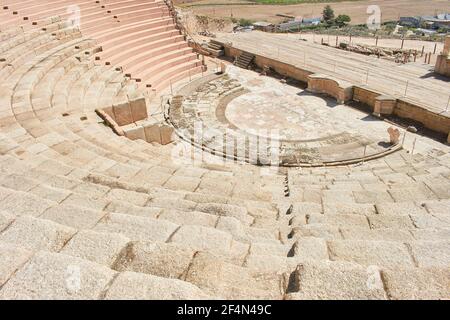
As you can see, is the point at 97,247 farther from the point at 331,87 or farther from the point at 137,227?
the point at 331,87

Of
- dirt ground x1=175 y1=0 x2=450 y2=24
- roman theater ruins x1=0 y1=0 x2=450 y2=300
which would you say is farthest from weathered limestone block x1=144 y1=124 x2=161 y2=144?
dirt ground x1=175 y1=0 x2=450 y2=24

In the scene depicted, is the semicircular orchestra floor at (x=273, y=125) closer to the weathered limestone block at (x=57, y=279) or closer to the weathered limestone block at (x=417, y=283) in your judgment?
the weathered limestone block at (x=417, y=283)

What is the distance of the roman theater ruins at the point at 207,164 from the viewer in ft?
9.27

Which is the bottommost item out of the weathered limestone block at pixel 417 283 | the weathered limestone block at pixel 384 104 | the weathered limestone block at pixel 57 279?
the weathered limestone block at pixel 384 104

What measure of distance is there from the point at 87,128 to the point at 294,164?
6.12 metres

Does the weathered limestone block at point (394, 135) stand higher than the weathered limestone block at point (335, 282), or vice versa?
the weathered limestone block at point (335, 282)

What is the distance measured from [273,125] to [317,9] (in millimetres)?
49461

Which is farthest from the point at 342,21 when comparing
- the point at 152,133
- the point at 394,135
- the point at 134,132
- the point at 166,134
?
the point at 134,132

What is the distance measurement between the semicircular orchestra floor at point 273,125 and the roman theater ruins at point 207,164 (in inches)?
3.2

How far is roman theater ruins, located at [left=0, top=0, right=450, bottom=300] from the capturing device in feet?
9.27

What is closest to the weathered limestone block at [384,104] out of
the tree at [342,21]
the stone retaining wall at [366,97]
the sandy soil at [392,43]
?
the stone retaining wall at [366,97]

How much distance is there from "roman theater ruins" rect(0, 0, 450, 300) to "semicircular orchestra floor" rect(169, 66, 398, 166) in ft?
0.27

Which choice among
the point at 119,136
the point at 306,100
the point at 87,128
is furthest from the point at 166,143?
the point at 306,100

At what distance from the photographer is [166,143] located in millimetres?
11617
